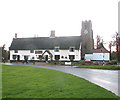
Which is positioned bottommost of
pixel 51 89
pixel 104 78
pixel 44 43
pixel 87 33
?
pixel 104 78

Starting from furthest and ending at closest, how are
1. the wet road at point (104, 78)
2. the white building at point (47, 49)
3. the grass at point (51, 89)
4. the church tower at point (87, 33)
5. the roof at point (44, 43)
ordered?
the church tower at point (87, 33) < the roof at point (44, 43) < the white building at point (47, 49) < the wet road at point (104, 78) < the grass at point (51, 89)

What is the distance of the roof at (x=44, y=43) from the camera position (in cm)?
4150

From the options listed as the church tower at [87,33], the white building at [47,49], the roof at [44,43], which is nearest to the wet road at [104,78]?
the white building at [47,49]

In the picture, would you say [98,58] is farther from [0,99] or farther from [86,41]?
[0,99]

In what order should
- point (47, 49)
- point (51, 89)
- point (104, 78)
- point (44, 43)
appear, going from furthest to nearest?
point (44, 43)
point (47, 49)
point (104, 78)
point (51, 89)

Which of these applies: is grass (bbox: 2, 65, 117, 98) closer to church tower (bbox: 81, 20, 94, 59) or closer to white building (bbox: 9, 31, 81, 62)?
white building (bbox: 9, 31, 81, 62)

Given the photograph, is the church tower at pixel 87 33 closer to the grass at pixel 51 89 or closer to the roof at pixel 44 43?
the roof at pixel 44 43

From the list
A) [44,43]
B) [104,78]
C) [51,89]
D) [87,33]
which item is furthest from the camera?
[87,33]

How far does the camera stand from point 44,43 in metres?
44.0

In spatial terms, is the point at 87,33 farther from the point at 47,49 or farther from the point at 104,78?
the point at 104,78

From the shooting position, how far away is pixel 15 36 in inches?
1954

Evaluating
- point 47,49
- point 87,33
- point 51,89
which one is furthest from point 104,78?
point 87,33

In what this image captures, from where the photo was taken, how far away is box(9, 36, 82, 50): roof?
136 feet

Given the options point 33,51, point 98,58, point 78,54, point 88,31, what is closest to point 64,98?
point 78,54
